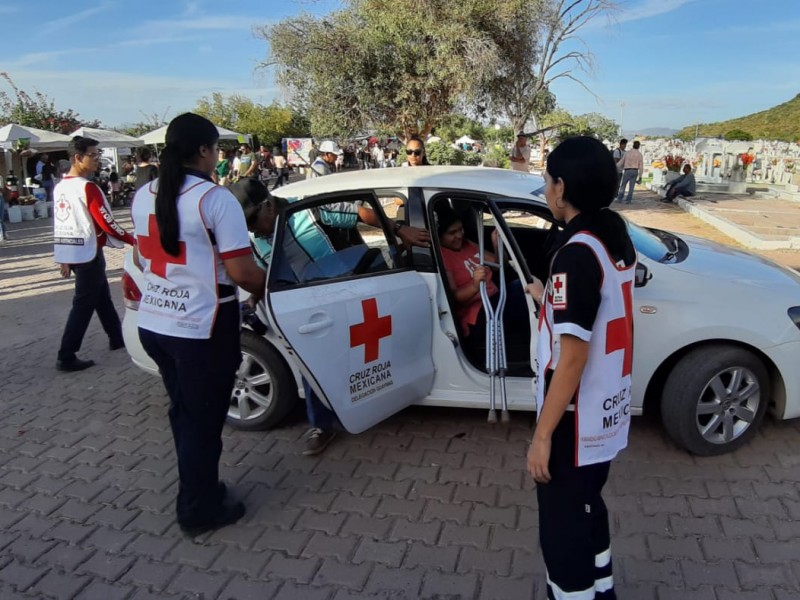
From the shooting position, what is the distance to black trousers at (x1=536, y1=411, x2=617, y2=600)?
1.89 meters

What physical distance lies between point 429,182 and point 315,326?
118 cm

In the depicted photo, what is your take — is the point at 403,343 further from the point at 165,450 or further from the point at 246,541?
the point at 165,450

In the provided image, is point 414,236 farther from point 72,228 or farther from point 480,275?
point 72,228

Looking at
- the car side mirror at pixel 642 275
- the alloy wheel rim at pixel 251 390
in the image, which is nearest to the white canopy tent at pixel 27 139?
the alloy wheel rim at pixel 251 390

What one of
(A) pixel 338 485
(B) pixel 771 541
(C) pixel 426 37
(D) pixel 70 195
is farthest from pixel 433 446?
(C) pixel 426 37

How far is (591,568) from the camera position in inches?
78.5

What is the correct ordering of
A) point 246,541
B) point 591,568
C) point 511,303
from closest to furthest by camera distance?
point 591,568 < point 246,541 < point 511,303

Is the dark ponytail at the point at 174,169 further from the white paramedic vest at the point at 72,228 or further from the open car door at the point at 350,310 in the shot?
the white paramedic vest at the point at 72,228

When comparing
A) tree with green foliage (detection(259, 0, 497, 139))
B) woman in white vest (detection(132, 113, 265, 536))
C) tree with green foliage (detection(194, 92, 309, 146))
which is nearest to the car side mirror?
woman in white vest (detection(132, 113, 265, 536))

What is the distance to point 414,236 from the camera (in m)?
3.52

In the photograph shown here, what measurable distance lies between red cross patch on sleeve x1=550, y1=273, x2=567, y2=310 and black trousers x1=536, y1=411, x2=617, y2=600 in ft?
1.20

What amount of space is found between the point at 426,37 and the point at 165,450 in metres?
12.6

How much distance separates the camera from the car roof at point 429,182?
356 cm

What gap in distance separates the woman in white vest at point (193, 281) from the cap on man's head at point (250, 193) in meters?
0.71
